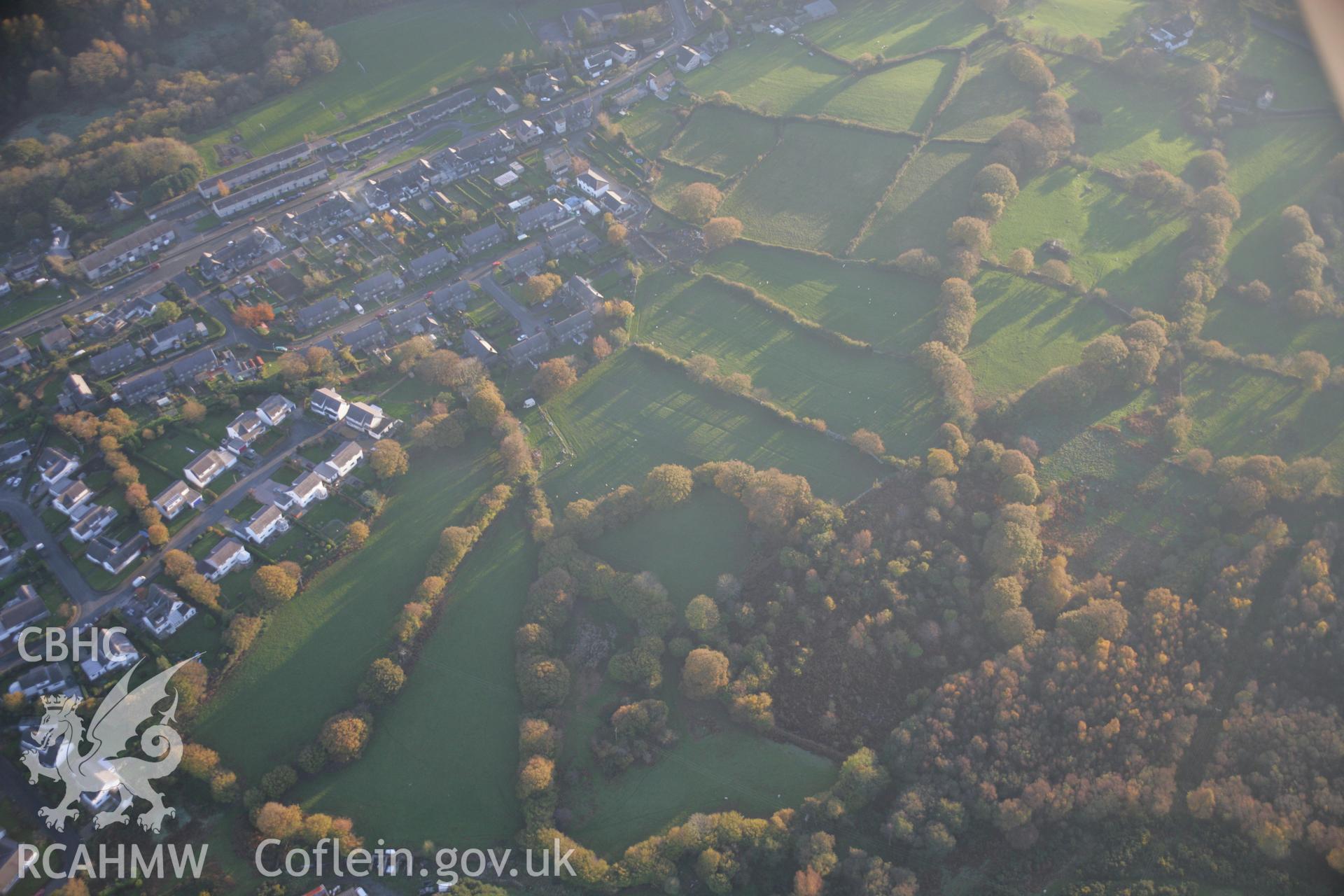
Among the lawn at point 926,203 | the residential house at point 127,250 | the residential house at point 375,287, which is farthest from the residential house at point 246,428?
the lawn at point 926,203

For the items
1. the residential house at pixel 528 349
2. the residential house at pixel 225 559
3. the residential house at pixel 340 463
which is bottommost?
the residential house at pixel 225 559

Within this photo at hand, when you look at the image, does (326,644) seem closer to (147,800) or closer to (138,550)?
(147,800)

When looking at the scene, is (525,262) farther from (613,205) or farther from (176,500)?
(176,500)

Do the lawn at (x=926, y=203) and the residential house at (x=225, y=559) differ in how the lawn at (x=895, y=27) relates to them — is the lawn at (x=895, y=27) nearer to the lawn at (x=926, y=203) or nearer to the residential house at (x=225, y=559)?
the lawn at (x=926, y=203)

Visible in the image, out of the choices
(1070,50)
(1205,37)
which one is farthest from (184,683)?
(1205,37)

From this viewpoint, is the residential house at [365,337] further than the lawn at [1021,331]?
Yes

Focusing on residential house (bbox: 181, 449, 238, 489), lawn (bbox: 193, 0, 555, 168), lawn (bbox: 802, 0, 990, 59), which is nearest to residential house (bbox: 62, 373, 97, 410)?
residential house (bbox: 181, 449, 238, 489)
